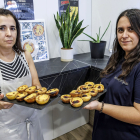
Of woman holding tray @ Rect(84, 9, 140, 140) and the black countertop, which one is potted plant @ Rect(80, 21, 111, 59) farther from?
woman holding tray @ Rect(84, 9, 140, 140)

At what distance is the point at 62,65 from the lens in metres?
1.94

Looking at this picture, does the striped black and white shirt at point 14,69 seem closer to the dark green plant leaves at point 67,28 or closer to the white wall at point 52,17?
the dark green plant leaves at point 67,28

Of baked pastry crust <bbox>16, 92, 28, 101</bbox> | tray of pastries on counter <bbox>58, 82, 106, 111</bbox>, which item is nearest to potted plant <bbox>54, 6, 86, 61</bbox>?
tray of pastries on counter <bbox>58, 82, 106, 111</bbox>

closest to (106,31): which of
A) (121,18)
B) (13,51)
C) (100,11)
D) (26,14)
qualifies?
(100,11)

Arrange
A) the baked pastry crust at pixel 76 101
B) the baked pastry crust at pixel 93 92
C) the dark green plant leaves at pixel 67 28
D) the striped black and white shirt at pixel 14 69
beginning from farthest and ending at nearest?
1. the dark green plant leaves at pixel 67 28
2. the striped black and white shirt at pixel 14 69
3. the baked pastry crust at pixel 93 92
4. the baked pastry crust at pixel 76 101

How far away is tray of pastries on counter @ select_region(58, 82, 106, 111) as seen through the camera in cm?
94

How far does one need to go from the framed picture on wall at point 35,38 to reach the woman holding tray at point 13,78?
0.64m

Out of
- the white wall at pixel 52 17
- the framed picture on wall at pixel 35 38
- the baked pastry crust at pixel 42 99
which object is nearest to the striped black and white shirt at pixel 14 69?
the baked pastry crust at pixel 42 99

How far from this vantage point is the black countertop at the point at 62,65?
1714 mm

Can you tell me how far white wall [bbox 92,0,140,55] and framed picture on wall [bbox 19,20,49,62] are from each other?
917mm

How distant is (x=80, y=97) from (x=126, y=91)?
306mm

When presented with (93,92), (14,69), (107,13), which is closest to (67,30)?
(107,13)

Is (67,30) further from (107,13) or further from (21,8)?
(107,13)

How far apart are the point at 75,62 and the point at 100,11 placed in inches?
38.2
